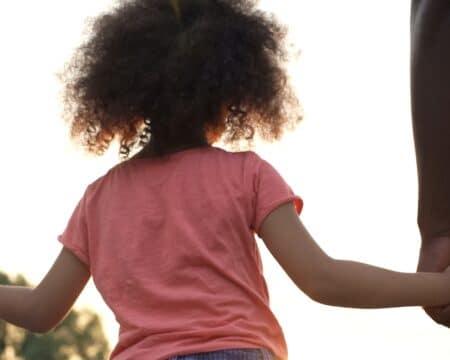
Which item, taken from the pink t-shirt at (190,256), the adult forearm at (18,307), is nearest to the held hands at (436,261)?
the pink t-shirt at (190,256)

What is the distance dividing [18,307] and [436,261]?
0.93 metres

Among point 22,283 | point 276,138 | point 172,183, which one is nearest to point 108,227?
point 172,183

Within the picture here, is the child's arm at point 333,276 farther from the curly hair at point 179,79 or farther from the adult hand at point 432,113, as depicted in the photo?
the adult hand at point 432,113

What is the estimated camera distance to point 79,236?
299 cm

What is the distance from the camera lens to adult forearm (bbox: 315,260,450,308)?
9.37ft

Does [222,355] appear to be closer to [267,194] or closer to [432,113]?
[267,194]

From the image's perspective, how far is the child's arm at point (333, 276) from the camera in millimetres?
2814

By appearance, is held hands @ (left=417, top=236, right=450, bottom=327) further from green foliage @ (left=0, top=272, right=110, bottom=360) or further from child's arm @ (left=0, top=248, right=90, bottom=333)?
green foliage @ (left=0, top=272, right=110, bottom=360)

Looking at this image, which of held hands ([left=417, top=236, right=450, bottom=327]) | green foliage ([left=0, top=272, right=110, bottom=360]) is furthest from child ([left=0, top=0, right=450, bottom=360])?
green foliage ([left=0, top=272, right=110, bottom=360])

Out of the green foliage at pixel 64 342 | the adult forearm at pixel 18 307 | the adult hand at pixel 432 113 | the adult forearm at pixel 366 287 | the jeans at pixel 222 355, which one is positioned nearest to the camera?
the jeans at pixel 222 355

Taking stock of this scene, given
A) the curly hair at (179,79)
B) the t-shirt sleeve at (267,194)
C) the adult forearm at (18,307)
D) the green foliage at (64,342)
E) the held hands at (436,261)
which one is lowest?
the green foliage at (64,342)

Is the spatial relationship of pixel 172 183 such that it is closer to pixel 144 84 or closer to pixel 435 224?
pixel 144 84

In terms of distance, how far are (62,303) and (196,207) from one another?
41 centimetres

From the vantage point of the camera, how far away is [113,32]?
3.05 metres
